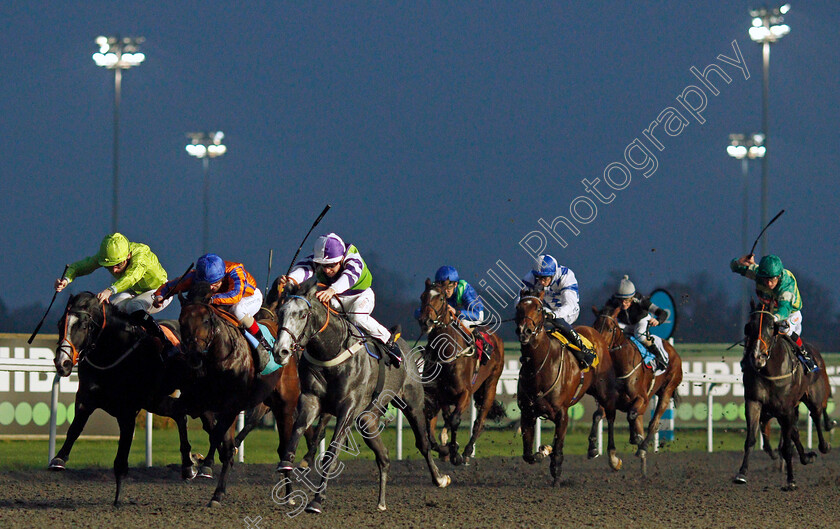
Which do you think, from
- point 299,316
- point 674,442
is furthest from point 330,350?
point 674,442

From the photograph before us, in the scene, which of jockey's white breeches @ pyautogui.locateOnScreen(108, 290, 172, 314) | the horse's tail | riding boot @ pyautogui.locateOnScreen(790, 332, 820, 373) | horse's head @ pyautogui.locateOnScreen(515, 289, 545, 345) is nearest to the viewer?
jockey's white breeches @ pyautogui.locateOnScreen(108, 290, 172, 314)

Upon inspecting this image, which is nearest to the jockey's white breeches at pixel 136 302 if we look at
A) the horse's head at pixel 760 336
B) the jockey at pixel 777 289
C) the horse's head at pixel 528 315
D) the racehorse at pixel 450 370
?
the racehorse at pixel 450 370

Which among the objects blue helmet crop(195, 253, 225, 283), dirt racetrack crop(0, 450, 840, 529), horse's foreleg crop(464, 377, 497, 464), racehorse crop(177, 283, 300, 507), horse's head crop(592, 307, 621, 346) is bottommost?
dirt racetrack crop(0, 450, 840, 529)

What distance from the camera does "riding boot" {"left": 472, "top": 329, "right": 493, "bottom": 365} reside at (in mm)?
9188

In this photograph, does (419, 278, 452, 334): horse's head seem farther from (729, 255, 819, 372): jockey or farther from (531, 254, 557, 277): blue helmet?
(729, 255, 819, 372): jockey

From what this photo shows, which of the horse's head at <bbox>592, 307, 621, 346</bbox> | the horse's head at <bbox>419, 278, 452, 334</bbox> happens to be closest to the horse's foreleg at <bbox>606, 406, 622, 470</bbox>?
the horse's head at <bbox>592, 307, 621, 346</bbox>

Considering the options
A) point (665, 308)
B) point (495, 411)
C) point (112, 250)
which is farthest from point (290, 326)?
point (665, 308)

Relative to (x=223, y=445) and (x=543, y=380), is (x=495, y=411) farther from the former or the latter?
(x=223, y=445)

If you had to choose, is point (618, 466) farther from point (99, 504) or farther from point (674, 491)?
point (99, 504)

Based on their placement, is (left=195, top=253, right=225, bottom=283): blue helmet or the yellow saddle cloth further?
the yellow saddle cloth

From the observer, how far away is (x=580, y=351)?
8.84 m

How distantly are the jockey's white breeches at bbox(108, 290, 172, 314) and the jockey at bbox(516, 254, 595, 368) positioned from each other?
3264 millimetres

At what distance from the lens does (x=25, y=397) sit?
10.6m

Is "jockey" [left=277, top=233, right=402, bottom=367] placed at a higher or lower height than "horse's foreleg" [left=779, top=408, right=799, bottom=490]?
higher
